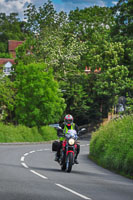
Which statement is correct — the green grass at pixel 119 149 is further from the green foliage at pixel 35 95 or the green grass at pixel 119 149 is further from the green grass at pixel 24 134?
the green foliage at pixel 35 95

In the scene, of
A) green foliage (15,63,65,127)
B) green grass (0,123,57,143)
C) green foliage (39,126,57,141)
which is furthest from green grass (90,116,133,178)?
green foliage (15,63,65,127)

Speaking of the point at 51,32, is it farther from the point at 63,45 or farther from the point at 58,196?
the point at 58,196

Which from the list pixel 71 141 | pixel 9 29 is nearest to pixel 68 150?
pixel 71 141

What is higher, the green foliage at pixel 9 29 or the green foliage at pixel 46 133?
the green foliage at pixel 9 29

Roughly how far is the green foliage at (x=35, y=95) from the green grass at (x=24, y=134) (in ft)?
5.01

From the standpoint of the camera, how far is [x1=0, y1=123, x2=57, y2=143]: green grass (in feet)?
144

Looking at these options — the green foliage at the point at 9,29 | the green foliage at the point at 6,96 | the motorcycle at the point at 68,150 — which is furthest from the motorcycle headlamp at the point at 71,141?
the green foliage at the point at 9,29

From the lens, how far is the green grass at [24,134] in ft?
144

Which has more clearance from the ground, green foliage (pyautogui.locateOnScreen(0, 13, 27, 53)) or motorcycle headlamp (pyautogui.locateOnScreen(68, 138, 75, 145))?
green foliage (pyautogui.locateOnScreen(0, 13, 27, 53))

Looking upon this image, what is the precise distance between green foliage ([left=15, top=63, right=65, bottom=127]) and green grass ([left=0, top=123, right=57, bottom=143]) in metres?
1.53

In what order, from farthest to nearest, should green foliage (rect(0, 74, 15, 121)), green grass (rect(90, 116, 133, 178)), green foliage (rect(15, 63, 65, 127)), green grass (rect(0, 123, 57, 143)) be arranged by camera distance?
green foliage (rect(0, 74, 15, 121)) < green foliage (rect(15, 63, 65, 127)) < green grass (rect(0, 123, 57, 143)) < green grass (rect(90, 116, 133, 178))

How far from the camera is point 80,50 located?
59438 mm

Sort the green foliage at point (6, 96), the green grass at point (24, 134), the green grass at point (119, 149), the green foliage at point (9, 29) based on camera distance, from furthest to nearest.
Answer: the green foliage at point (9, 29), the green foliage at point (6, 96), the green grass at point (24, 134), the green grass at point (119, 149)

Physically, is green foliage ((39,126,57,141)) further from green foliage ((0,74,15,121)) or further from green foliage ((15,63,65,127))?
green foliage ((0,74,15,121))
